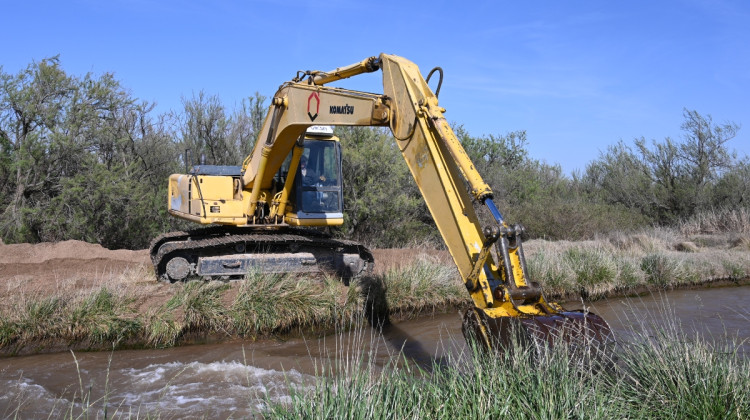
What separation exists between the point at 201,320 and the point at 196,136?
31.7 feet

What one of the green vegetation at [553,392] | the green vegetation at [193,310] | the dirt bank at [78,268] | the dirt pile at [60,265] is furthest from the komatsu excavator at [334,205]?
the dirt pile at [60,265]

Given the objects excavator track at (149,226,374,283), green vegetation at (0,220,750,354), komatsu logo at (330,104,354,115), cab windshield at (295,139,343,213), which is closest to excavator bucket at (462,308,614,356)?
green vegetation at (0,220,750,354)

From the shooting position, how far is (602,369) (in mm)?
3887

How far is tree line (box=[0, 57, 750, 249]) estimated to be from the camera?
13.1m

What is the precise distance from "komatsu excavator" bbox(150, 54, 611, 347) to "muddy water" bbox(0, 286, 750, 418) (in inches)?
29.6

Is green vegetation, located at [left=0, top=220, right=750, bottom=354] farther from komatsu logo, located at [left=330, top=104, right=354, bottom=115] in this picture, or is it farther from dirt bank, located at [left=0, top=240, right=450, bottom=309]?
komatsu logo, located at [left=330, top=104, right=354, bottom=115]

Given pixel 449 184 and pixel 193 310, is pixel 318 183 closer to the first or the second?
pixel 193 310

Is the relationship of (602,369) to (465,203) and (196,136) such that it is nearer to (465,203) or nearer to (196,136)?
(465,203)

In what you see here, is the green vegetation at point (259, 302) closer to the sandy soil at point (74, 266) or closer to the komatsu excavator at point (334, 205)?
the sandy soil at point (74, 266)

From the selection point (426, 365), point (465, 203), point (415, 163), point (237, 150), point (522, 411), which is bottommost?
point (426, 365)

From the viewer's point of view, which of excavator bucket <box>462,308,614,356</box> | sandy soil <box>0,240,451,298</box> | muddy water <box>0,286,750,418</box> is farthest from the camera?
sandy soil <box>0,240,451,298</box>

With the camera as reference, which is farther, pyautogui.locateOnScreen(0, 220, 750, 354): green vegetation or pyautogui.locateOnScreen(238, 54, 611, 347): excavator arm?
pyautogui.locateOnScreen(0, 220, 750, 354): green vegetation

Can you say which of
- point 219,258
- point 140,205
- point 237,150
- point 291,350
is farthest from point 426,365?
point 237,150

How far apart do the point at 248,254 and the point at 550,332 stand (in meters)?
6.33
